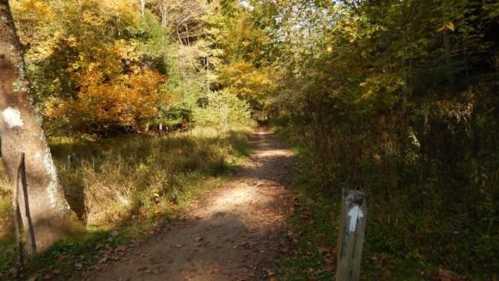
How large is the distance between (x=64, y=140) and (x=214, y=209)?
11.1 metres

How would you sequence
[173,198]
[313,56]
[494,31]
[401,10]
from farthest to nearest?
[494,31] < [313,56] < [173,198] < [401,10]

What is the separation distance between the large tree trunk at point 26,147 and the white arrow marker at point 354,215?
4.58 meters

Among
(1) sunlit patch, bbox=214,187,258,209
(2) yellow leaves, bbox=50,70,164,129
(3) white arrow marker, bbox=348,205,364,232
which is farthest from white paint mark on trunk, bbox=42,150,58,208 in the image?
(2) yellow leaves, bbox=50,70,164,129

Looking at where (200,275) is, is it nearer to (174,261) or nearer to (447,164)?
(174,261)

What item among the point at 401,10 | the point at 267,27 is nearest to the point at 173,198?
the point at 267,27

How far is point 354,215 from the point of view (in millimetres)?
2350

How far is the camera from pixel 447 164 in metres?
5.36

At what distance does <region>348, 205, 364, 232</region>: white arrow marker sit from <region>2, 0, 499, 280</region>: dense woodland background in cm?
161

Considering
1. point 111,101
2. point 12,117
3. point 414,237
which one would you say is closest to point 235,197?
point 414,237

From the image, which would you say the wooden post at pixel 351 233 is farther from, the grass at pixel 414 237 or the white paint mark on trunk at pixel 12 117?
the white paint mark on trunk at pixel 12 117

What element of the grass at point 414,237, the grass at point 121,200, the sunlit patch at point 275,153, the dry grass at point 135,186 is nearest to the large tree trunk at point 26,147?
the grass at point 121,200

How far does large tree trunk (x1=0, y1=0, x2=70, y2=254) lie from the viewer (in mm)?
4496

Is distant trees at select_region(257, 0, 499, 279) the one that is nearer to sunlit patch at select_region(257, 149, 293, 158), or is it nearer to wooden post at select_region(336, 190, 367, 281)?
wooden post at select_region(336, 190, 367, 281)

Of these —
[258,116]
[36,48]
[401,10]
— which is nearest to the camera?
[401,10]
